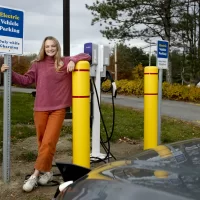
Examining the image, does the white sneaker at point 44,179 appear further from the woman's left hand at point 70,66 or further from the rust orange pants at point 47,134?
the woman's left hand at point 70,66

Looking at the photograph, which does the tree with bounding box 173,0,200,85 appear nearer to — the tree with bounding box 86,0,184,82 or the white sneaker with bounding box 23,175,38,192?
the tree with bounding box 86,0,184,82

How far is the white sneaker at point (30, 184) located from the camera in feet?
14.7

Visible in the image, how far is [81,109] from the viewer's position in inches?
185

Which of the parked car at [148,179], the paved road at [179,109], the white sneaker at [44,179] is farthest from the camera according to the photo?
the paved road at [179,109]

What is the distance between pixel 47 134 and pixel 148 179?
Result: 2839 millimetres

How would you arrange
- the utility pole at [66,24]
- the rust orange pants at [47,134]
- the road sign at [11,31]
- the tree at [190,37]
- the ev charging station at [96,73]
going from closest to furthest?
1. the road sign at [11,31]
2. the rust orange pants at [47,134]
3. the ev charging station at [96,73]
4. the utility pole at [66,24]
5. the tree at [190,37]

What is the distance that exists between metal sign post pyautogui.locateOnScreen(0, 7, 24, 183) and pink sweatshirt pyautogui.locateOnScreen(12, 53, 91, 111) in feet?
0.77

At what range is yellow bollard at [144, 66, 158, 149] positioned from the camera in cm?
612

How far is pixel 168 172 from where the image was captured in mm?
2033

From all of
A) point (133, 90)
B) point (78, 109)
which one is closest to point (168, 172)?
point (78, 109)

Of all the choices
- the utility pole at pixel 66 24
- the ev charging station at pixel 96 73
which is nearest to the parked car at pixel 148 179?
the ev charging station at pixel 96 73

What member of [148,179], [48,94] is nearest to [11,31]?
[48,94]

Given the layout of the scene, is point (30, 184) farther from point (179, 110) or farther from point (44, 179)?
point (179, 110)

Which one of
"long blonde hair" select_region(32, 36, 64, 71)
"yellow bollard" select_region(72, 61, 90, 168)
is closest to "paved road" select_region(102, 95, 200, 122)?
"yellow bollard" select_region(72, 61, 90, 168)
